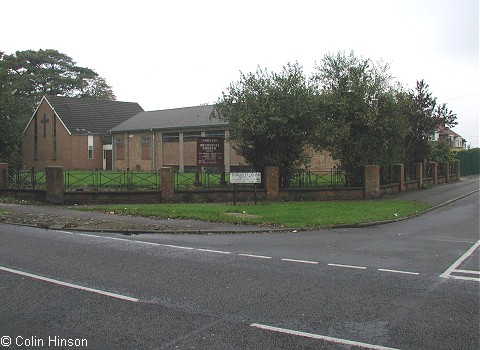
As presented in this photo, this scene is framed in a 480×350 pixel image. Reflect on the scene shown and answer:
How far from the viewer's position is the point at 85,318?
17.2 feet

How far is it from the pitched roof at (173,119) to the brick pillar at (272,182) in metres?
23.5

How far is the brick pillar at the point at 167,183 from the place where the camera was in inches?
774

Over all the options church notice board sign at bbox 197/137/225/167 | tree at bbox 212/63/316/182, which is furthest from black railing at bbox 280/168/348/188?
church notice board sign at bbox 197/137/225/167

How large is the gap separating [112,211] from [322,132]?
1043 cm

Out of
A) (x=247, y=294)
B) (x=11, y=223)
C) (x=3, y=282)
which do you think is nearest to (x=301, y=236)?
(x=247, y=294)

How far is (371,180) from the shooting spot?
22.1 metres

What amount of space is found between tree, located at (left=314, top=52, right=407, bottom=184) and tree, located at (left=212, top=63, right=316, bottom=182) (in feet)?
3.84

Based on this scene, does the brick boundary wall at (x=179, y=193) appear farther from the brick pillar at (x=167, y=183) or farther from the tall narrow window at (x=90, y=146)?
the tall narrow window at (x=90, y=146)

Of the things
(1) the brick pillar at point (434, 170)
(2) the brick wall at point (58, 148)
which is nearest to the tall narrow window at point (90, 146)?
(2) the brick wall at point (58, 148)

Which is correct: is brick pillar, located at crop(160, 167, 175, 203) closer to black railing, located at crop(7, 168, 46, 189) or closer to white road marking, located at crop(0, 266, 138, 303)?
black railing, located at crop(7, 168, 46, 189)

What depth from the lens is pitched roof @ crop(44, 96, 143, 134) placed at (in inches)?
2063

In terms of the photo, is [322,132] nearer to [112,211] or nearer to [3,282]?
[112,211]

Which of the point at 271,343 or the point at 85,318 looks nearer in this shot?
the point at 271,343

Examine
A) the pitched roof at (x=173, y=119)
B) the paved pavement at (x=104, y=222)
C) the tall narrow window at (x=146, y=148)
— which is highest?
the pitched roof at (x=173, y=119)
